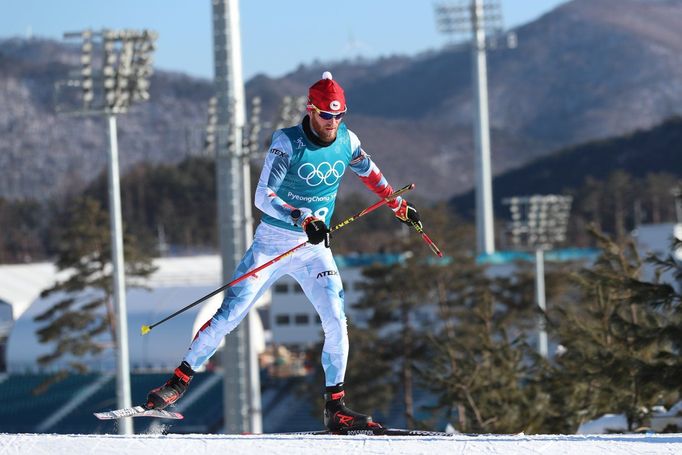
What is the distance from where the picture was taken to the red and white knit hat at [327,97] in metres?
8.30

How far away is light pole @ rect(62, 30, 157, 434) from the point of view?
24.2m

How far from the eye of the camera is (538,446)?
696 centimetres

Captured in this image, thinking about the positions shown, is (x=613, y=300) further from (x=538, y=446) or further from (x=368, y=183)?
(x=538, y=446)

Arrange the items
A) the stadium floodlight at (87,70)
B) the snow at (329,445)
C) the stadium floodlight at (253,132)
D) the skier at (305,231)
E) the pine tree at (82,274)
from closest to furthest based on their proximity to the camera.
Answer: the snow at (329,445)
the skier at (305,231)
the stadium floodlight at (253,132)
the stadium floodlight at (87,70)
the pine tree at (82,274)

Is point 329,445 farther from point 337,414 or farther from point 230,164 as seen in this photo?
point 230,164

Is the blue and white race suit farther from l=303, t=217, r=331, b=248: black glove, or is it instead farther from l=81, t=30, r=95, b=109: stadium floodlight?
l=81, t=30, r=95, b=109: stadium floodlight

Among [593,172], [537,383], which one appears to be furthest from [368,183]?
[593,172]

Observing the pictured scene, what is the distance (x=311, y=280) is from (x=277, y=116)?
20.2 metres

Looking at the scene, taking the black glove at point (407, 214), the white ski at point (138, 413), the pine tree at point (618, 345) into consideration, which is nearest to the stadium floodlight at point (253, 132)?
the pine tree at point (618, 345)

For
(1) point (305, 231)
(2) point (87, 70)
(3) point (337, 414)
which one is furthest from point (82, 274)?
(1) point (305, 231)

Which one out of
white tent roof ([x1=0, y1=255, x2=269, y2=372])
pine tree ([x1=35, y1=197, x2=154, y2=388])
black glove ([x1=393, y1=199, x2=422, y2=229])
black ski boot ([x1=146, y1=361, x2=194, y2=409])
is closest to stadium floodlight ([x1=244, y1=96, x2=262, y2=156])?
black glove ([x1=393, y1=199, x2=422, y2=229])

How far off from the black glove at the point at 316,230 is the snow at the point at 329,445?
1.27 m

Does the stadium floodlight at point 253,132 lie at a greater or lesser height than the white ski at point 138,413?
greater

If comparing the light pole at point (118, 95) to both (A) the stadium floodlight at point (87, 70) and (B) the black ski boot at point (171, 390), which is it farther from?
(B) the black ski boot at point (171, 390)
